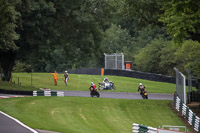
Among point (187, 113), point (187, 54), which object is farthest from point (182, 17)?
point (187, 54)

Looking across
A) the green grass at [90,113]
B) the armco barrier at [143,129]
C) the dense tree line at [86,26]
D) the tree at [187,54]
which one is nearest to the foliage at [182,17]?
the dense tree line at [86,26]

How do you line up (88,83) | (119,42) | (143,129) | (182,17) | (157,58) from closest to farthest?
(143,129) < (182,17) < (88,83) < (157,58) < (119,42)

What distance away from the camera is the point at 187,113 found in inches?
986

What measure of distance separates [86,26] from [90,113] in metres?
18.1

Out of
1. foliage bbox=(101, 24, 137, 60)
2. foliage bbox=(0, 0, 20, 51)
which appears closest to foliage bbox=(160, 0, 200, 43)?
foliage bbox=(0, 0, 20, 51)

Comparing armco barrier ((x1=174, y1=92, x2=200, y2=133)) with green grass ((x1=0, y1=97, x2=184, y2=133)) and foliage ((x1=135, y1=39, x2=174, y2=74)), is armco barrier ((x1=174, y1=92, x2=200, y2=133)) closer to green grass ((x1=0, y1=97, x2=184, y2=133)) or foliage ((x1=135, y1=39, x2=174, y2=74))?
green grass ((x1=0, y1=97, x2=184, y2=133))

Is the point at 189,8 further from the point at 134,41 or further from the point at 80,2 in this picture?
the point at 134,41

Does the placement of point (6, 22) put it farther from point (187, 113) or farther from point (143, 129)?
point (143, 129)

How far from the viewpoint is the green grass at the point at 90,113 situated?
19844 mm

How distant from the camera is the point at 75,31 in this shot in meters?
40.7

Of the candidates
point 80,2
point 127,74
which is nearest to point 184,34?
point 80,2

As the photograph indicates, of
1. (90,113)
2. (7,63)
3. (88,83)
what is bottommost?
(90,113)

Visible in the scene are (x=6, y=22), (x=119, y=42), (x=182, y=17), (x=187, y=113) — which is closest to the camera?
(x=182, y=17)

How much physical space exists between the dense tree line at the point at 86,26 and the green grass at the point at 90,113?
15.0 ft
